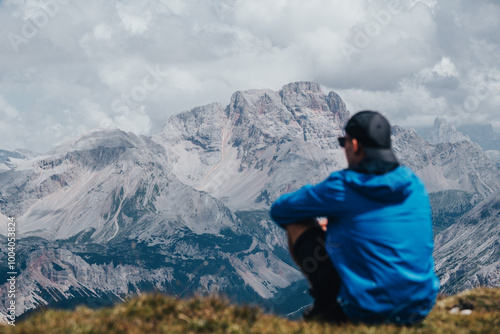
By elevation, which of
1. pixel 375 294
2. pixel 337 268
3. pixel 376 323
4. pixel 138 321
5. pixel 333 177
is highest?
pixel 333 177

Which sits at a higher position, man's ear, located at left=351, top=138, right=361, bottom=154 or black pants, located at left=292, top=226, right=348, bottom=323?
man's ear, located at left=351, top=138, right=361, bottom=154

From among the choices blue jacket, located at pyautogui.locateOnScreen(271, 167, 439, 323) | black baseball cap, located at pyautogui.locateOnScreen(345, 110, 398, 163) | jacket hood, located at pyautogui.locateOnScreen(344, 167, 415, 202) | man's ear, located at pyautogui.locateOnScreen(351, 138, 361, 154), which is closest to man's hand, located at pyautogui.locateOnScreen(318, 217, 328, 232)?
blue jacket, located at pyautogui.locateOnScreen(271, 167, 439, 323)

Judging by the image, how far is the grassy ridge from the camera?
6500 mm

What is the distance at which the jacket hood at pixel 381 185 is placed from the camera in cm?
731

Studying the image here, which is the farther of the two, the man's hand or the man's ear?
the man's hand

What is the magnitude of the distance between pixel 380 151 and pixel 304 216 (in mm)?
1638

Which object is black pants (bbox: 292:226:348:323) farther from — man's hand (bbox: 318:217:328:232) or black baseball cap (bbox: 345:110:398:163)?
black baseball cap (bbox: 345:110:398:163)

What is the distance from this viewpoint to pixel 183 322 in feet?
23.5

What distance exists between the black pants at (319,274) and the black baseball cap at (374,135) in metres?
1.68

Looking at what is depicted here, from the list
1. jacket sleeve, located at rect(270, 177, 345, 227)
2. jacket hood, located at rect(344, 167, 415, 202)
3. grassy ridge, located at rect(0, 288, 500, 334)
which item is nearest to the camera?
grassy ridge, located at rect(0, 288, 500, 334)

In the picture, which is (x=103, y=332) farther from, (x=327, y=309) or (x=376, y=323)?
(x=376, y=323)

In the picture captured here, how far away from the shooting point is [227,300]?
27.1ft

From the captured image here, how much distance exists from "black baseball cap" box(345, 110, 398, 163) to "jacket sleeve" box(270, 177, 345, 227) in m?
0.78

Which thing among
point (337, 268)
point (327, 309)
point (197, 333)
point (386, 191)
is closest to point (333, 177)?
point (386, 191)
